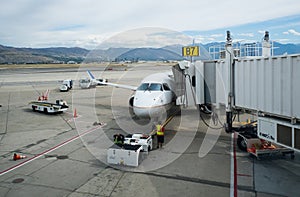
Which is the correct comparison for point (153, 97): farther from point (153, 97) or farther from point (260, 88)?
point (260, 88)

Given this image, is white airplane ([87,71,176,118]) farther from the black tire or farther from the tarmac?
the black tire

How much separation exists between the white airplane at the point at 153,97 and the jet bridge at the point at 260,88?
6.65 ft

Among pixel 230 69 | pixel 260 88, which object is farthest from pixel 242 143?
pixel 260 88

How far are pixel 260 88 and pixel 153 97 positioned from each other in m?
7.92

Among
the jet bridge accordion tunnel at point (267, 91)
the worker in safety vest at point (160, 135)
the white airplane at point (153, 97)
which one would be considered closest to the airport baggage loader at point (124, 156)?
the worker in safety vest at point (160, 135)

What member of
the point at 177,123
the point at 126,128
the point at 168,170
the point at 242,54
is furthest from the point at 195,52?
the point at 168,170

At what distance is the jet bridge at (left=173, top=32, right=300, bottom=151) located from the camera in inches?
367

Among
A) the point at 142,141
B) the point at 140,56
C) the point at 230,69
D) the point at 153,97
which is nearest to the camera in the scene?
the point at 230,69

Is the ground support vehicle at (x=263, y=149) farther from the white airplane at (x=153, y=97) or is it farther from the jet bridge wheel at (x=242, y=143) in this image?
the white airplane at (x=153, y=97)

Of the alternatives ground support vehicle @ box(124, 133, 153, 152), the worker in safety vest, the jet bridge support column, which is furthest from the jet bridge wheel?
ground support vehicle @ box(124, 133, 153, 152)

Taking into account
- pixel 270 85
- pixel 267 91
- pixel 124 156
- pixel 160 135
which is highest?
pixel 270 85

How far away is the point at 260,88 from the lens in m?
11.1

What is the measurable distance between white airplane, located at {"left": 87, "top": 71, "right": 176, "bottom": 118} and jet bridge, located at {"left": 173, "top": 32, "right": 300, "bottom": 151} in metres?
2.03

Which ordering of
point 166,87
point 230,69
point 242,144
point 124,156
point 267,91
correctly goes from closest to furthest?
point 267,91
point 124,156
point 230,69
point 242,144
point 166,87
